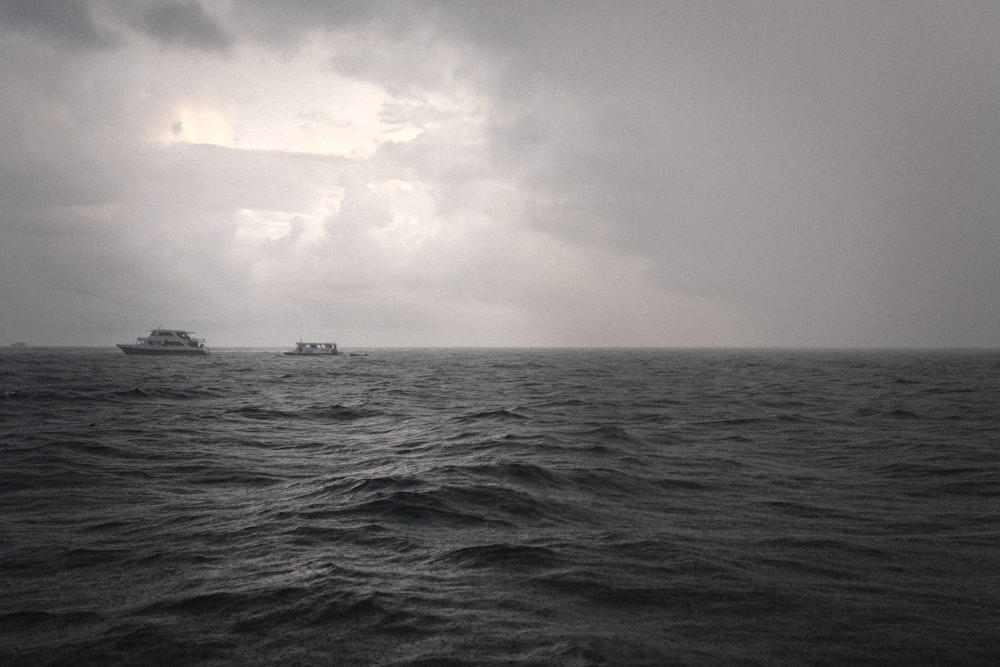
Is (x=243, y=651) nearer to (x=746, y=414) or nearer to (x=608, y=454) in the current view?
(x=608, y=454)

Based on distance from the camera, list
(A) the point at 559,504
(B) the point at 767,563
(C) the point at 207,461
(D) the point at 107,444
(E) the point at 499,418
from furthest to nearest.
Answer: (E) the point at 499,418, (D) the point at 107,444, (C) the point at 207,461, (A) the point at 559,504, (B) the point at 767,563

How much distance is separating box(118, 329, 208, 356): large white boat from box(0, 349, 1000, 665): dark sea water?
100m

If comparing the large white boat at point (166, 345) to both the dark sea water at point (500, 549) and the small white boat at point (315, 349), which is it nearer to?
the small white boat at point (315, 349)

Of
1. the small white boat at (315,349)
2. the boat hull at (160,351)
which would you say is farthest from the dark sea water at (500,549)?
the small white boat at (315,349)

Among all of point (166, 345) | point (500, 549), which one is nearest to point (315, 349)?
point (166, 345)

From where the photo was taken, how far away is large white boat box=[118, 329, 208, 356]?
111 meters

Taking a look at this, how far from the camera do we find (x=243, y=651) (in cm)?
573

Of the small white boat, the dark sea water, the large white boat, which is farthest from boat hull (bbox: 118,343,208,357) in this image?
the dark sea water

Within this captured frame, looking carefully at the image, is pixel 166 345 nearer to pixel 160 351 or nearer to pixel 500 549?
pixel 160 351

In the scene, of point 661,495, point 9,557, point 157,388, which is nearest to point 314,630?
point 9,557

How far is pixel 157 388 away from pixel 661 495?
4034 centimetres

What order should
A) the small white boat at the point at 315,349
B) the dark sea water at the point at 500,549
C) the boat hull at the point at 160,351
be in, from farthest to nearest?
1. the small white boat at the point at 315,349
2. the boat hull at the point at 160,351
3. the dark sea water at the point at 500,549

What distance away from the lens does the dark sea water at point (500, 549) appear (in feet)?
19.5

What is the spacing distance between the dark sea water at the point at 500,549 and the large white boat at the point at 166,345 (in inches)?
3940
